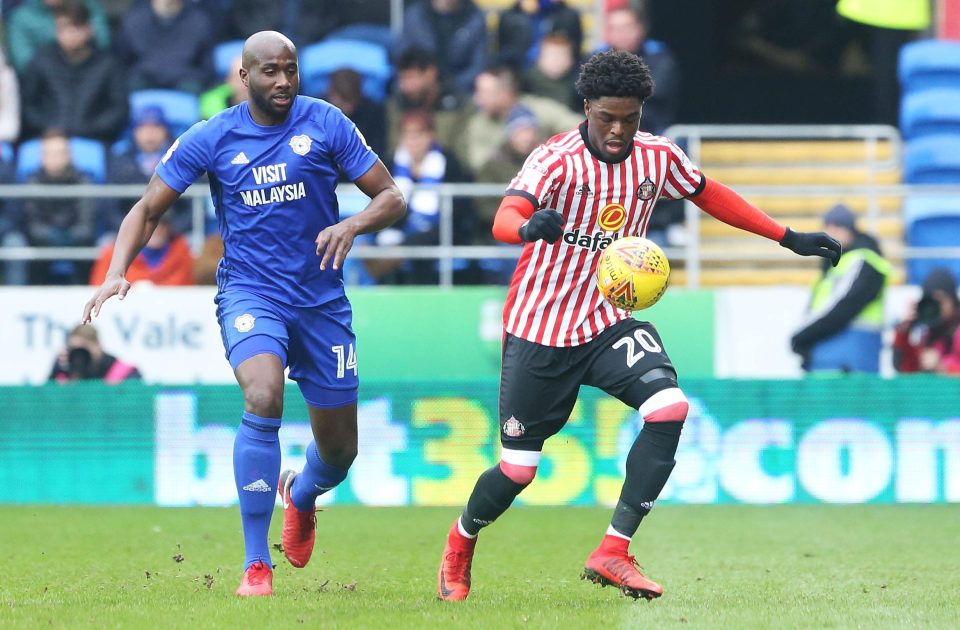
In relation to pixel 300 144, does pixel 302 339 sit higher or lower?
lower

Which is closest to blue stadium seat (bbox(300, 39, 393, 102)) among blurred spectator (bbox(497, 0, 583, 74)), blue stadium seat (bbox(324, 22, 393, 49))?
blue stadium seat (bbox(324, 22, 393, 49))

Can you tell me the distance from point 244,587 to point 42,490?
6265 mm

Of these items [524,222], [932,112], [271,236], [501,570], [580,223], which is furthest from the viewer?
[932,112]

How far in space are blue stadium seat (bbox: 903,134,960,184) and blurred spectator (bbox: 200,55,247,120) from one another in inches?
260

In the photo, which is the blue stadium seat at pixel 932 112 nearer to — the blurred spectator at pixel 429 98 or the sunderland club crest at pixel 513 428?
the blurred spectator at pixel 429 98

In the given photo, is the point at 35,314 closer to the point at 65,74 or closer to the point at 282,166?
the point at 65,74

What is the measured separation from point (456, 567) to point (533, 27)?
9.66 metres

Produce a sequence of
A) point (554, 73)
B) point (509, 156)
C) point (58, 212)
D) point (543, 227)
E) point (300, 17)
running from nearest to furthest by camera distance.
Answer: point (543, 227) → point (509, 156) → point (58, 212) → point (554, 73) → point (300, 17)

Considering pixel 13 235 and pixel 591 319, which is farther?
pixel 13 235

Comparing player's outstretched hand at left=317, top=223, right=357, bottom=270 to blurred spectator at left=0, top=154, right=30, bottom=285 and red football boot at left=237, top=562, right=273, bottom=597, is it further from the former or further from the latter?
blurred spectator at left=0, top=154, right=30, bottom=285

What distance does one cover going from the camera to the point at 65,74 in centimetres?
1586

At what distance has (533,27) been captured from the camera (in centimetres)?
1636

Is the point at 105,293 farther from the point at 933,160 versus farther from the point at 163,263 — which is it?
the point at 933,160

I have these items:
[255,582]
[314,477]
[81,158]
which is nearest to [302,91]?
[81,158]
